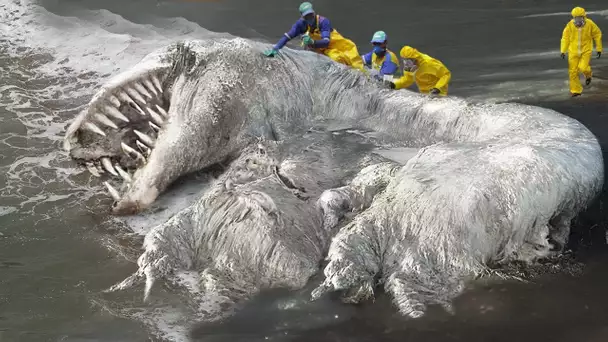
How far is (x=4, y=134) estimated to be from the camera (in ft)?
24.6

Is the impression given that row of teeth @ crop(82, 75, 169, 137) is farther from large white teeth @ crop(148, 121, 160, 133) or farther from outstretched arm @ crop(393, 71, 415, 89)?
outstretched arm @ crop(393, 71, 415, 89)

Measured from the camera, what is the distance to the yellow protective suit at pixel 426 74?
815 centimetres

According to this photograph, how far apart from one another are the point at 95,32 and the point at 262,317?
966 centimetres

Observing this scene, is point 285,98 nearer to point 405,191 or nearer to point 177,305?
point 405,191

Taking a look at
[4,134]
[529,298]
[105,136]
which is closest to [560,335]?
[529,298]

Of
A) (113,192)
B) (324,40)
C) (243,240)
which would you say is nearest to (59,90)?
(324,40)

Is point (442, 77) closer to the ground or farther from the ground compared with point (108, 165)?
farther from the ground

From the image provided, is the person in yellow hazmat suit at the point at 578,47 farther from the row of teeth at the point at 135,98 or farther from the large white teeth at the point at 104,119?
the large white teeth at the point at 104,119

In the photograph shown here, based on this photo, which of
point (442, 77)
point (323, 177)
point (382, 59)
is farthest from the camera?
point (382, 59)

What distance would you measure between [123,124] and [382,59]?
4114mm

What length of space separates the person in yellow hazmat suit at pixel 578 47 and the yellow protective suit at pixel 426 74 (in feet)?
4.82

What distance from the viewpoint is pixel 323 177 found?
5.03 meters

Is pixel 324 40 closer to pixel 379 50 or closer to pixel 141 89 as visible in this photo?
pixel 379 50

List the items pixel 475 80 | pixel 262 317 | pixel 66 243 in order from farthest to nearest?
pixel 475 80 < pixel 66 243 < pixel 262 317
